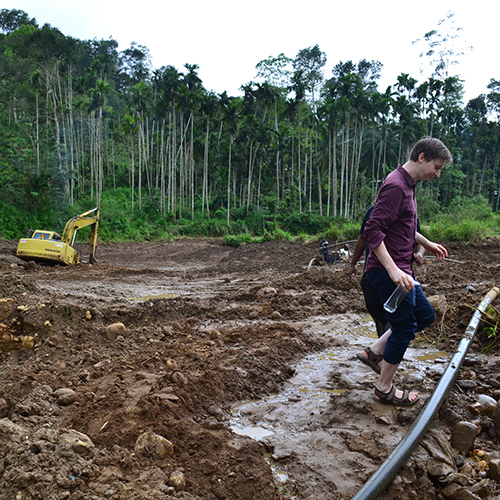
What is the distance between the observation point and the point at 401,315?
2799 mm

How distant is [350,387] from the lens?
3.63 m

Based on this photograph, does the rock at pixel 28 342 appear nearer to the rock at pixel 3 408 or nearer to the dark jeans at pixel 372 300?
the rock at pixel 3 408

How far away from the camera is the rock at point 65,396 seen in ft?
10.8

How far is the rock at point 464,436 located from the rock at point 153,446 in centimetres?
178

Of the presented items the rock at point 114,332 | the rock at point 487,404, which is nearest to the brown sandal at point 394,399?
the rock at point 487,404

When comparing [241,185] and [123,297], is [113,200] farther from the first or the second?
[123,297]

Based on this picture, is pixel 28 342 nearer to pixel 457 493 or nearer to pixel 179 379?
pixel 179 379

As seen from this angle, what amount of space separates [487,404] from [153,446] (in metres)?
2.38

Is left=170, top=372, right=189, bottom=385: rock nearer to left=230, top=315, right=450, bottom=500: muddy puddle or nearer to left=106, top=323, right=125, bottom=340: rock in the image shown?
left=230, top=315, right=450, bottom=500: muddy puddle

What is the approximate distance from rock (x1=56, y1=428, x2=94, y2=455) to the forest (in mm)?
24608

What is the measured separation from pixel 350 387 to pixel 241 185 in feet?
135

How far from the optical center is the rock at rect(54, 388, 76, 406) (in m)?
3.29

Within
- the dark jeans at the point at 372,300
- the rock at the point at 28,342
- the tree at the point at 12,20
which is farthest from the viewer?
the tree at the point at 12,20

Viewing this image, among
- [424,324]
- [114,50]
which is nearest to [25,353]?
[424,324]
